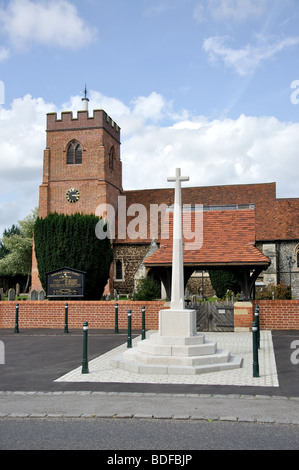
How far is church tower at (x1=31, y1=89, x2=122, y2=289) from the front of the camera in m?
39.4

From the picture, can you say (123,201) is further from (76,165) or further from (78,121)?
(78,121)

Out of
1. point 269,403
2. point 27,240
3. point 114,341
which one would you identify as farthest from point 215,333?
point 27,240

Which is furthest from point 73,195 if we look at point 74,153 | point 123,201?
point 123,201

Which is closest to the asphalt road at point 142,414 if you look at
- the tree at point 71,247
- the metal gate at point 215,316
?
the metal gate at point 215,316

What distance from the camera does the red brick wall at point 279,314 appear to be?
55.2 feet

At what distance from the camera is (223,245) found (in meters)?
18.3

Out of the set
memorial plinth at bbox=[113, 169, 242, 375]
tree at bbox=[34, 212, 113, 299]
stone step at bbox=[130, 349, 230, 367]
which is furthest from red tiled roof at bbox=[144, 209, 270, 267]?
tree at bbox=[34, 212, 113, 299]

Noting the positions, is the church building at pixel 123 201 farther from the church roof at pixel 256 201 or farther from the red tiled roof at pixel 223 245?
the red tiled roof at pixel 223 245

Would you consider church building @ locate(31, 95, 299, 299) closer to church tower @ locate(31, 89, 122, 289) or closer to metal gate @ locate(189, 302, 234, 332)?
church tower @ locate(31, 89, 122, 289)

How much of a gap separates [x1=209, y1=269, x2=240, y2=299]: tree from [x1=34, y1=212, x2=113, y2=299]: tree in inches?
360

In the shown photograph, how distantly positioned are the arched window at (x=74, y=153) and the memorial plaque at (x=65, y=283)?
21304 mm

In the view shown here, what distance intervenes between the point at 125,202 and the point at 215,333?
27211 millimetres

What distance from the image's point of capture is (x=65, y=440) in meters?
5.64
